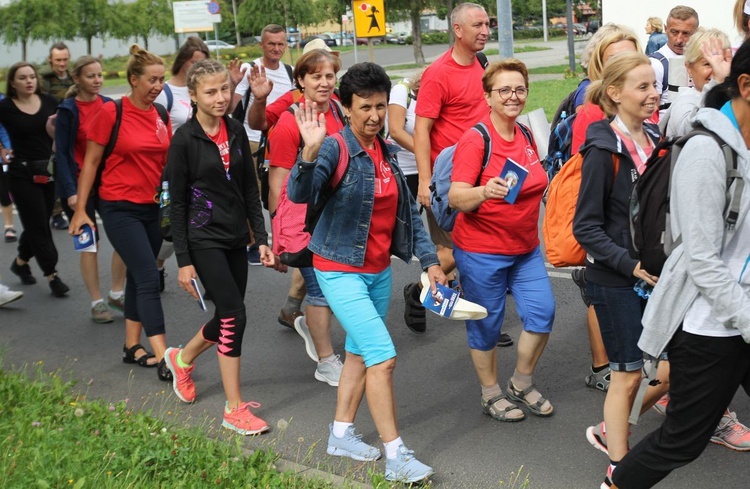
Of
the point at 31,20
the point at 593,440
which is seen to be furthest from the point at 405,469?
the point at 31,20

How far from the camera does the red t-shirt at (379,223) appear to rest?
4.82m

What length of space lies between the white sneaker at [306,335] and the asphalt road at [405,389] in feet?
0.31

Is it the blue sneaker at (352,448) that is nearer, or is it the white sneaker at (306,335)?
the blue sneaker at (352,448)

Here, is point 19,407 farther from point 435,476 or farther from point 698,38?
point 698,38

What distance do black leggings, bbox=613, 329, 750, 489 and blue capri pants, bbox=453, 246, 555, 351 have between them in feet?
5.62

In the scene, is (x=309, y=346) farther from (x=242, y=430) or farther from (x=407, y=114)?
(x=407, y=114)

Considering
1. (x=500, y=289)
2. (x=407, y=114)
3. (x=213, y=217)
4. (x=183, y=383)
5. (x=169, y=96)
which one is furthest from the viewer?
(x=169, y=96)

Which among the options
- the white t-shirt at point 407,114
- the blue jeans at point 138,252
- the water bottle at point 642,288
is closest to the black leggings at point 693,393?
the water bottle at point 642,288

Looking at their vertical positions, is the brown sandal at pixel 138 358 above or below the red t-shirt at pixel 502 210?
below

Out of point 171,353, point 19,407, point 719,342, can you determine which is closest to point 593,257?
point 719,342

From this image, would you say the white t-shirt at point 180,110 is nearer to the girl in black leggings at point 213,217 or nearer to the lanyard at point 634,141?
the girl in black leggings at point 213,217

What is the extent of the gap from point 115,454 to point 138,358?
6.62 ft

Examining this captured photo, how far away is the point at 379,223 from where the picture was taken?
489cm

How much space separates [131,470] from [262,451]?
26.5 inches
